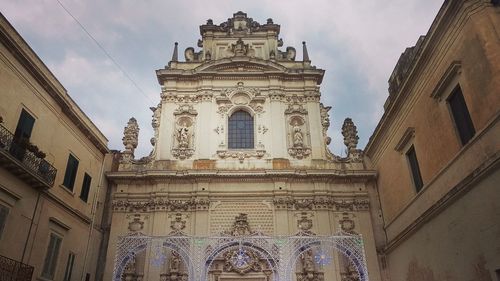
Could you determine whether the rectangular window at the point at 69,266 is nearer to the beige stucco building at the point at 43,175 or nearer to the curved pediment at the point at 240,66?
the beige stucco building at the point at 43,175

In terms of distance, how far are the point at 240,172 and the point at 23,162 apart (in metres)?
7.83

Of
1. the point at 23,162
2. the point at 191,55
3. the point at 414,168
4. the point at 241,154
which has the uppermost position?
the point at 191,55

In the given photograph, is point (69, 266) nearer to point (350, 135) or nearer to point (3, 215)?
point (3, 215)

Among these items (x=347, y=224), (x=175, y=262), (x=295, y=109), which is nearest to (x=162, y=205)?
(x=175, y=262)

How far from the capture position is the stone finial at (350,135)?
1684 centimetres

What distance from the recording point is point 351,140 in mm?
16938

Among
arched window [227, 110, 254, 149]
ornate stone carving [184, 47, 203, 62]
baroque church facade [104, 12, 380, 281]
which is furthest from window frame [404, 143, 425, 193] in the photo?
ornate stone carving [184, 47, 203, 62]

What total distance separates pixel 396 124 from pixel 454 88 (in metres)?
3.78

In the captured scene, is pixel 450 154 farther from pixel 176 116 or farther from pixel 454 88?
pixel 176 116

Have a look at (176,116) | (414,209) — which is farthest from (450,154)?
(176,116)

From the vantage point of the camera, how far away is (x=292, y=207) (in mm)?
15438

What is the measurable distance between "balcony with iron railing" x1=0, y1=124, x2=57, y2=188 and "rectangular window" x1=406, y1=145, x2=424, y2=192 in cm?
1120

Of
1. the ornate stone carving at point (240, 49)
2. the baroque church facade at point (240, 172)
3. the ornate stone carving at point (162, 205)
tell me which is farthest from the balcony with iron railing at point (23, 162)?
the ornate stone carving at point (240, 49)

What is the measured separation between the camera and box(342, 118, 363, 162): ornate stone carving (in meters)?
16.6
